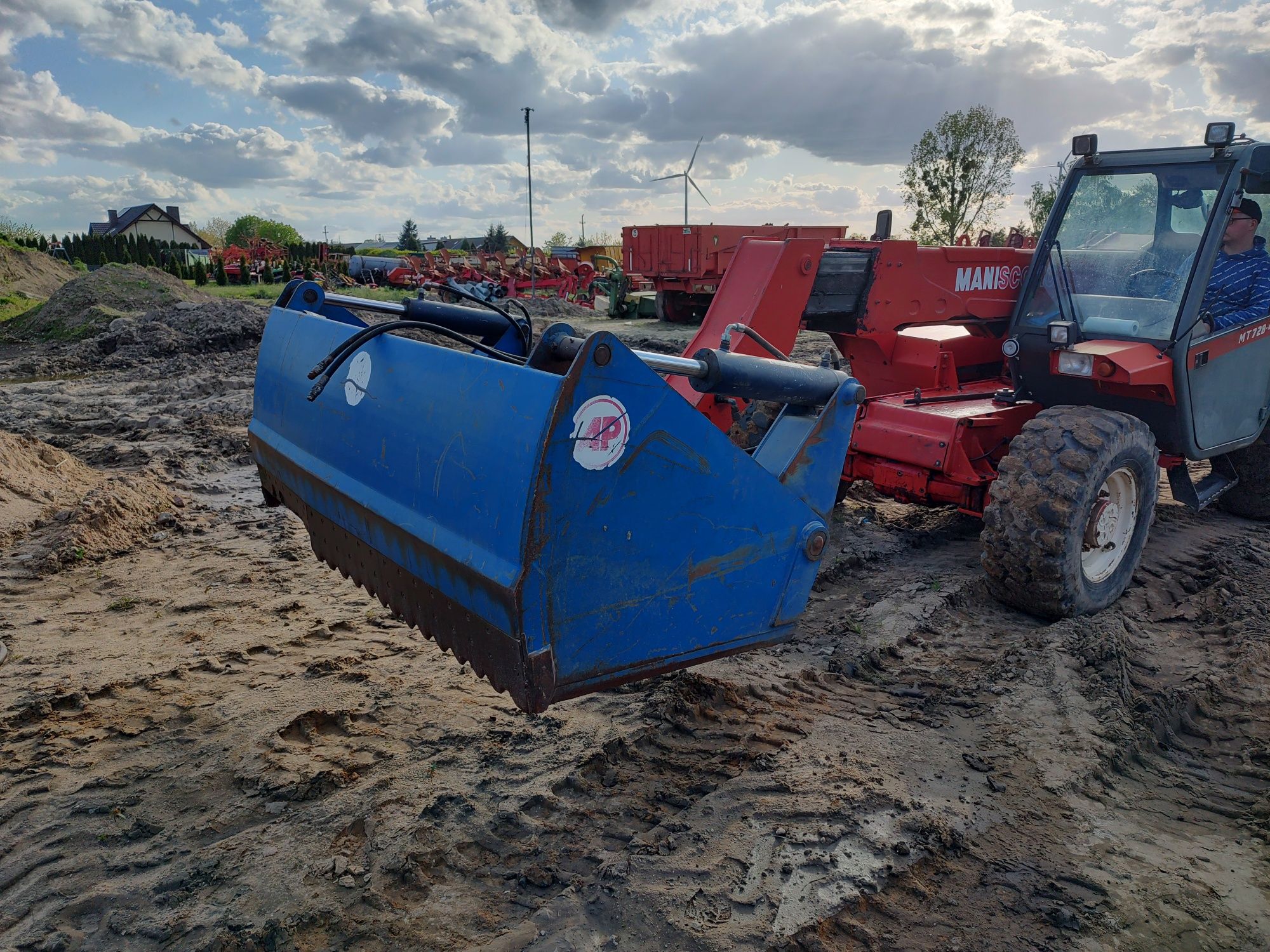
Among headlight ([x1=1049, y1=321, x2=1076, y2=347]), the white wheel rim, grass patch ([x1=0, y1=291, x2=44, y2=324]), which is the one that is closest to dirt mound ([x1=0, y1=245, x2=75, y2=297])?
grass patch ([x1=0, y1=291, x2=44, y2=324])

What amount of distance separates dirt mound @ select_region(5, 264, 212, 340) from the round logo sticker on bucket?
56.6 feet

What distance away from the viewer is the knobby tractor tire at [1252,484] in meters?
6.09

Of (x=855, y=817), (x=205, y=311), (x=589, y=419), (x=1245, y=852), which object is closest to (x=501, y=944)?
(x=855, y=817)

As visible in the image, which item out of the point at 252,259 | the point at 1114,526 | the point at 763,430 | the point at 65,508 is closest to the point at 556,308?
the point at 65,508

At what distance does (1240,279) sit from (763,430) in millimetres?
2806

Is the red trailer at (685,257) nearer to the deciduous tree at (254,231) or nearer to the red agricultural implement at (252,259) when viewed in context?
the red agricultural implement at (252,259)

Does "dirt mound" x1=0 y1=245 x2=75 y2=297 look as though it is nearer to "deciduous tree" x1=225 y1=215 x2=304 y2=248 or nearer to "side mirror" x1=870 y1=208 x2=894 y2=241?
"side mirror" x1=870 y1=208 x2=894 y2=241

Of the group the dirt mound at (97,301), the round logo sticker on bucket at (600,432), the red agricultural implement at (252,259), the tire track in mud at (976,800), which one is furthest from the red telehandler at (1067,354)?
the red agricultural implement at (252,259)

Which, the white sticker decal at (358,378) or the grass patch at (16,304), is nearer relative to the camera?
the white sticker decal at (358,378)

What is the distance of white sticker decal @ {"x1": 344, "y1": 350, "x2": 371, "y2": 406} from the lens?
2.96m

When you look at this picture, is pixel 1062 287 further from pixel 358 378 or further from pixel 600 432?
pixel 358 378

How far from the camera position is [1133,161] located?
4953 mm

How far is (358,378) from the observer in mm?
2992

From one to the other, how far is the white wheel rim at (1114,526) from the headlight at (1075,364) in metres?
0.53
